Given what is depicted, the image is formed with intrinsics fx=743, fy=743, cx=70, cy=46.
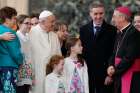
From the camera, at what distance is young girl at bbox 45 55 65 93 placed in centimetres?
1129

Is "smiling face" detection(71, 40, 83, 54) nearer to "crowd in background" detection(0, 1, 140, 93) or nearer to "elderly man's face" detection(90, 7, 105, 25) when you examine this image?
"crowd in background" detection(0, 1, 140, 93)

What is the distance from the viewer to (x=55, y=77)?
11.3 m

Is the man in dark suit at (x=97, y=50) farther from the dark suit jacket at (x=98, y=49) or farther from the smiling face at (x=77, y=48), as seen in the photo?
the smiling face at (x=77, y=48)

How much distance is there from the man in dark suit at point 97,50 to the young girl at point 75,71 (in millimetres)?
363

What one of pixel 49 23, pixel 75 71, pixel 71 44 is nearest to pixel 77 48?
pixel 71 44

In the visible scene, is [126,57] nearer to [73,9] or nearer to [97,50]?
[97,50]

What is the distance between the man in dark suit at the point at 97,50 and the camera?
11883mm

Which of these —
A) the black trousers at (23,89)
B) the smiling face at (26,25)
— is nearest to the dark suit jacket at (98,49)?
the smiling face at (26,25)

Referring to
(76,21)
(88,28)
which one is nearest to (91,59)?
(88,28)

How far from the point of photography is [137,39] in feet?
36.4

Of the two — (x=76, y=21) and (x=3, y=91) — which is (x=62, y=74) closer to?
(x=3, y=91)

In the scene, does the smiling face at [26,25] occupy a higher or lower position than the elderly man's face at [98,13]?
lower

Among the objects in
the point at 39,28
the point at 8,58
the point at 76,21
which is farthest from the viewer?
the point at 76,21

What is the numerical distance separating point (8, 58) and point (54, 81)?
35.5 inches
